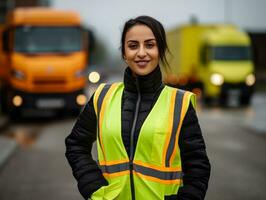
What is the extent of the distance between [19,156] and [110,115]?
7.97 meters

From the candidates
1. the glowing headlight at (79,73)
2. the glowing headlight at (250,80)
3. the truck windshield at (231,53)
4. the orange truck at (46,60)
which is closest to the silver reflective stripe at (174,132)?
the orange truck at (46,60)

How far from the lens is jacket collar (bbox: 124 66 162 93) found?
2533mm

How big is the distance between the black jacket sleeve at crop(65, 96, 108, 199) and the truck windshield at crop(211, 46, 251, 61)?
61.8 ft

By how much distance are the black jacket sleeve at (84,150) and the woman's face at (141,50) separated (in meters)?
0.30

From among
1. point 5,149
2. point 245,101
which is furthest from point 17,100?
point 245,101

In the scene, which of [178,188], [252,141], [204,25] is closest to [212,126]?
[252,141]

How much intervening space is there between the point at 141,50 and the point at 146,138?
38cm

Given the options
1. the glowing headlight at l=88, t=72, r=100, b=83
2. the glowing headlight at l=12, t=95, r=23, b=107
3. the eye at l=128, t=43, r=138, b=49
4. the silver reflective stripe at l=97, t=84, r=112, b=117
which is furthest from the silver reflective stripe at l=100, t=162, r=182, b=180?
the glowing headlight at l=88, t=72, r=100, b=83

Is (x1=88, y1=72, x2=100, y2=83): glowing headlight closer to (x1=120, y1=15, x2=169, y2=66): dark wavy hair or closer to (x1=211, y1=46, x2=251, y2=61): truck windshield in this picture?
(x1=211, y1=46, x2=251, y2=61): truck windshield

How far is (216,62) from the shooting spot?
21.1m

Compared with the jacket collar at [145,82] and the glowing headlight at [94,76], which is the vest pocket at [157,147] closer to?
the jacket collar at [145,82]

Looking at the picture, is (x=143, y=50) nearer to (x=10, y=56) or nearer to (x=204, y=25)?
(x=10, y=56)

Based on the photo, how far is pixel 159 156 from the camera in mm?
2486

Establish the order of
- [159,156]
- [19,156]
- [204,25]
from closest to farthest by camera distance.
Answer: [159,156]
[19,156]
[204,25]
